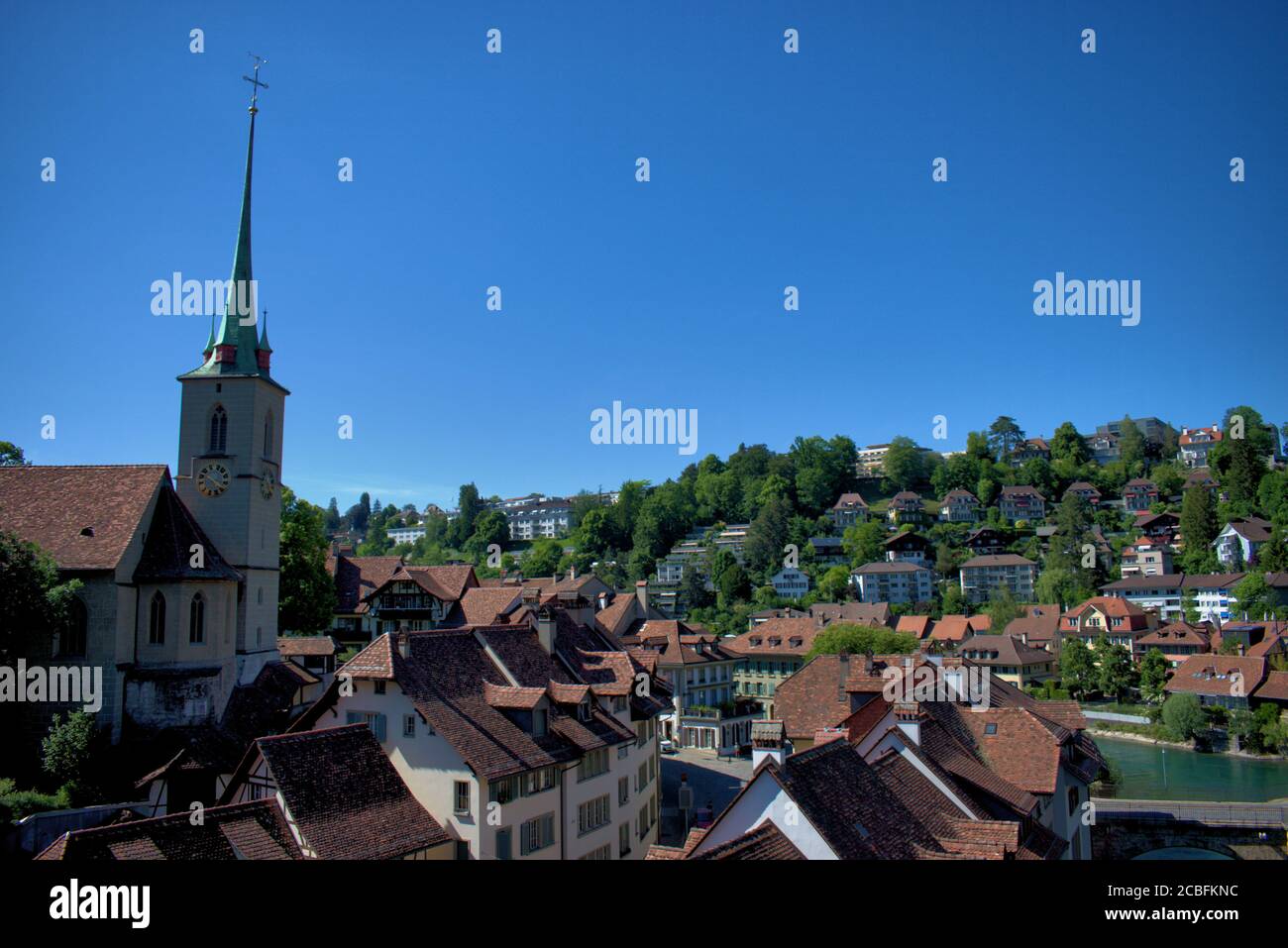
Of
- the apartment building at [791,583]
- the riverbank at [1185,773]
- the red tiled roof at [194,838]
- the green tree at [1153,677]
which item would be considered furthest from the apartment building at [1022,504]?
the red tiled roof at [194,838]

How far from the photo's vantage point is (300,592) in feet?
126

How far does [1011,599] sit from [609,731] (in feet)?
263

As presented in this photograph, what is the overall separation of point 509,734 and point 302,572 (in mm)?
23123

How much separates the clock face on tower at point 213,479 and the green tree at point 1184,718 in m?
54.2

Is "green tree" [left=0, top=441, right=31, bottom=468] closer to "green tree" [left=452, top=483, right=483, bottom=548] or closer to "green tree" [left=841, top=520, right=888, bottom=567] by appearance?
"green tree" [left=841, top=520, right=888, bottom=567]

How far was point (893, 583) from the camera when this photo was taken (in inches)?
4181

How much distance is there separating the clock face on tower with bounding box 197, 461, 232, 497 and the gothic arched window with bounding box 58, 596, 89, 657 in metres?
6.82

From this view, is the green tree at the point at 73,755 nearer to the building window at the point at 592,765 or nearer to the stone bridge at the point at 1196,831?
the building window at the point at 592,765

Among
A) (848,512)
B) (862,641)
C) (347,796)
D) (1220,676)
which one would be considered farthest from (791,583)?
(347,796)

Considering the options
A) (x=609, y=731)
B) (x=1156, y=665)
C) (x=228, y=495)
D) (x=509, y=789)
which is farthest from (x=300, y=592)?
(x=1156, y=665)

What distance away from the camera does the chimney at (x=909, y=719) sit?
53.5 feet
